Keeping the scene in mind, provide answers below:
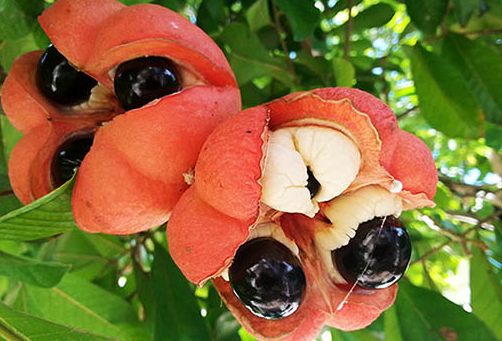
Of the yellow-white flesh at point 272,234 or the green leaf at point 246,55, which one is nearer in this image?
the yellow-white flesh at point 272,234

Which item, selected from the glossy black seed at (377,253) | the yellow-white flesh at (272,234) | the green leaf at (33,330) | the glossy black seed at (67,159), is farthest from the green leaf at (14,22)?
the glossy black seed at (377,253)

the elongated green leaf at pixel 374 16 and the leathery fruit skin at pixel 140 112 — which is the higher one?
the leathery fruit skin at pixel 140 112

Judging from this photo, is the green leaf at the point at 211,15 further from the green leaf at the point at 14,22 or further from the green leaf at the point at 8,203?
the green leaf at the point at 8,203

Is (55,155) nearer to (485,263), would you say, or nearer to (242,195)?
(242,195)

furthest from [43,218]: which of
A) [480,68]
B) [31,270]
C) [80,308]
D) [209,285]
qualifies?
[480,68]

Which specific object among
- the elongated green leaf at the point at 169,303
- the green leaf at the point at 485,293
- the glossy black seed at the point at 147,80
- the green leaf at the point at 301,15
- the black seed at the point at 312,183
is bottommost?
the green leaf at the point at 485,293

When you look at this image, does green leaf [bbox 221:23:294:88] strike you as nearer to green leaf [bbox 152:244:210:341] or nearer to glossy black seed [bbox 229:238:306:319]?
green leaf [bbox 152:244:210:341]

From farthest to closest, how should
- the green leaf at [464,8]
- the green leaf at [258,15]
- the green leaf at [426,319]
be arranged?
the green leaf at [258,15] < the green leaf at [464,8] < the green leaf at [426,319]
